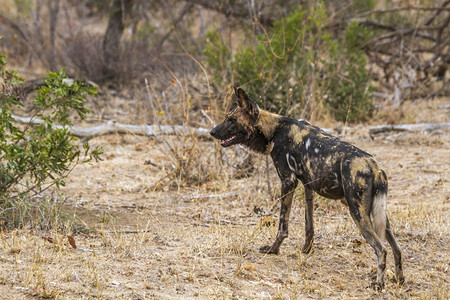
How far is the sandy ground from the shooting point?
158 inches

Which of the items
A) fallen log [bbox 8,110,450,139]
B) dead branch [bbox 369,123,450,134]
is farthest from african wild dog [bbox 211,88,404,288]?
dead branch [bbox 369,123,450,134]

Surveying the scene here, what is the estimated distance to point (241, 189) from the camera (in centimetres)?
663

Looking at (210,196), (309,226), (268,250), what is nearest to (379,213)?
(309,226)

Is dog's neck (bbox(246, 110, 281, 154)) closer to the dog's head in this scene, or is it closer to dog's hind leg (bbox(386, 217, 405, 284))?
the dog's head

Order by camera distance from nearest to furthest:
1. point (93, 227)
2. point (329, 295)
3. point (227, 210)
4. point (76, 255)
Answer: point (329, 295)
point (76, 255)
point (93, 227)
point (227, 210)

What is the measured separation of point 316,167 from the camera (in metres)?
4.29

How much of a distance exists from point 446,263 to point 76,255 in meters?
2.74

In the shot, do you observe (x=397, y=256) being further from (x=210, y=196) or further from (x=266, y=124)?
(x=210, y=196)

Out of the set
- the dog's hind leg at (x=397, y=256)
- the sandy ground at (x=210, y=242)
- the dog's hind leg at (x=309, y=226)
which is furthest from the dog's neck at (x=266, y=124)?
the dog's hind leg at (x=397, y=256)

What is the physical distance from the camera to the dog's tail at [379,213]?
3977mm

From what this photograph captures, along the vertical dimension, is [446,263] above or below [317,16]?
below

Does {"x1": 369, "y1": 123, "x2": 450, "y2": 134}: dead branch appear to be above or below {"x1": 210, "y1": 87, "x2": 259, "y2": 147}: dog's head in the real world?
below

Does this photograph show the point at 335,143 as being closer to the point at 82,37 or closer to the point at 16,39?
the point at 82,37

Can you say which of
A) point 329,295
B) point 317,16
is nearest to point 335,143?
point 329,295
